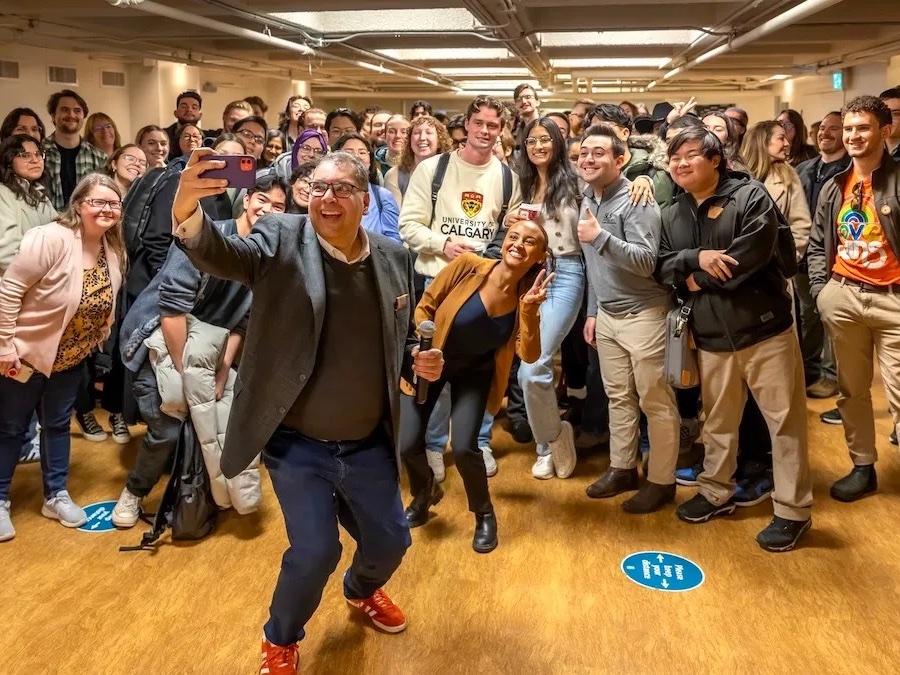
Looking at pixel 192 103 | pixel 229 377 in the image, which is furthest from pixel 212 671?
pixel 192 103

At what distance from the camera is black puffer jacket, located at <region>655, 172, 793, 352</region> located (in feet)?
9.52

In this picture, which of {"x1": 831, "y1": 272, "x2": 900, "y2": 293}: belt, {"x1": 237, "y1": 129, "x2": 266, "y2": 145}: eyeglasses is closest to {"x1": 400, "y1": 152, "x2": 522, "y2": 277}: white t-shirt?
{"x1": 237, "y1": 129, "x2": 266, "y2": 145}: eyeglasses

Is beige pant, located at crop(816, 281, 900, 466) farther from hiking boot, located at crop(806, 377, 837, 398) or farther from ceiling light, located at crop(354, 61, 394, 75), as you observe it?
ceiling light, located at crop(354, 61, 394, 75)

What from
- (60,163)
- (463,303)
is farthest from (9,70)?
(463,303)

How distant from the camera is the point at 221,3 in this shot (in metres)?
5.02

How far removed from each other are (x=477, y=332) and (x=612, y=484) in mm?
1149

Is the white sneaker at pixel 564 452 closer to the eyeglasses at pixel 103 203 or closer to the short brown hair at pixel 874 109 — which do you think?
the short brown hair at pixel 874 109

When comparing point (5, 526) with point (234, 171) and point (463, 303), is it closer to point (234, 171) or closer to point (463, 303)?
point (463, 303)

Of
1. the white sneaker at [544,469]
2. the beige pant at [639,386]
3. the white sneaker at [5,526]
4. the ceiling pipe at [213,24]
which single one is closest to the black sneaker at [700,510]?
the beige pant at [639,386]

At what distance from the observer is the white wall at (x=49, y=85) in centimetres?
729

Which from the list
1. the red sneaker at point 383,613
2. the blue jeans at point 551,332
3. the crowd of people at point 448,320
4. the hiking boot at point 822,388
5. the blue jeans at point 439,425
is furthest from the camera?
the hiking boot at point 822,388

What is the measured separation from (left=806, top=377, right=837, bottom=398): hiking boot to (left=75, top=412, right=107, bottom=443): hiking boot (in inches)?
162

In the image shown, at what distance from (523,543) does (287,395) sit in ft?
4.93

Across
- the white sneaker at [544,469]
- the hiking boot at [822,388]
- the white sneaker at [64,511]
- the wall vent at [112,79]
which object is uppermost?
the wall vent at [112,79]
